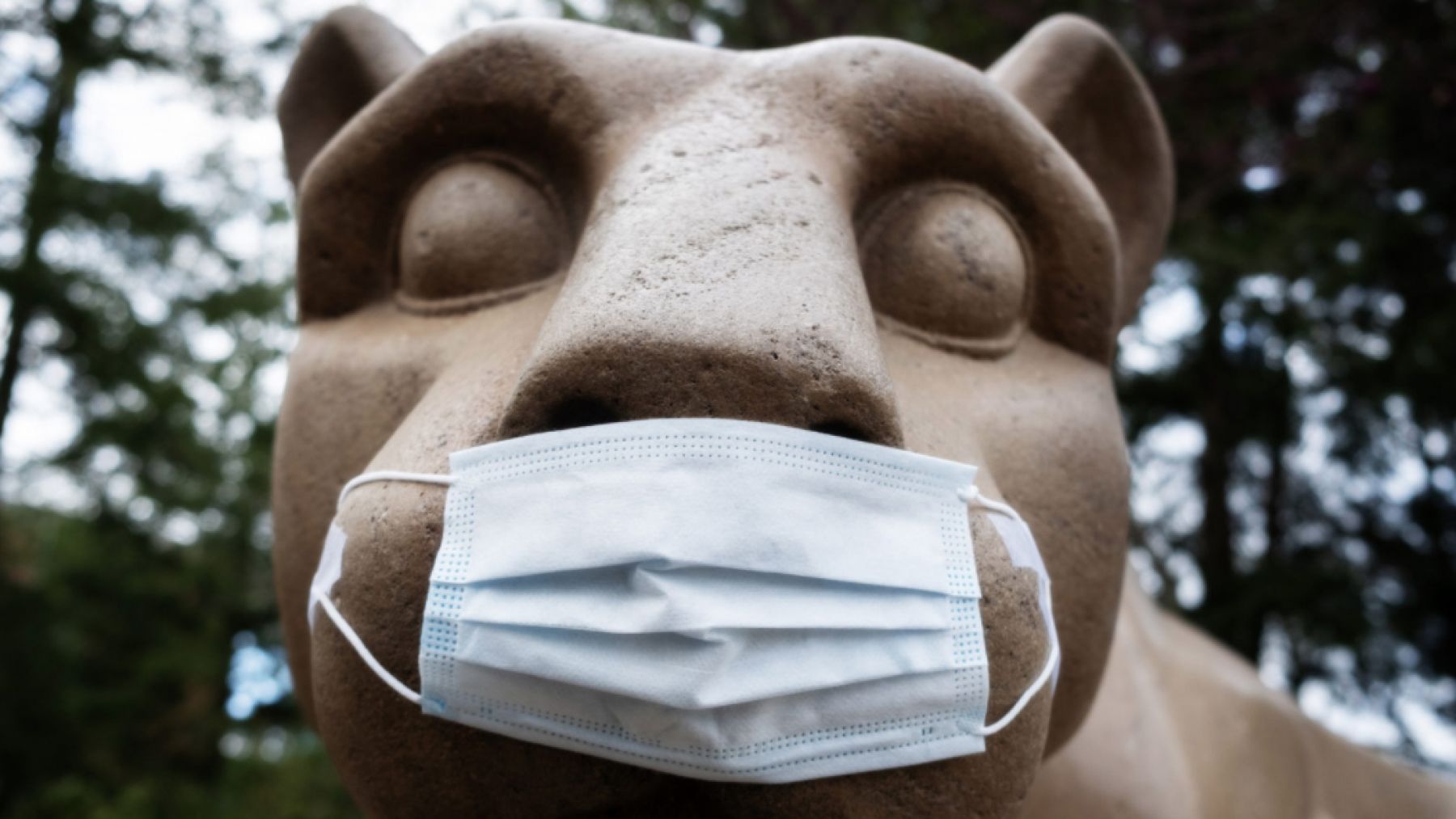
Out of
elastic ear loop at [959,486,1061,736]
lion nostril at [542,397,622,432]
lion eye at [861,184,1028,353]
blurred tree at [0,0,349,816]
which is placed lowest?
blurred tree at [0,0,349,816]

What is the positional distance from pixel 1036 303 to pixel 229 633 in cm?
903

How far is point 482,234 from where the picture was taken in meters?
1.83

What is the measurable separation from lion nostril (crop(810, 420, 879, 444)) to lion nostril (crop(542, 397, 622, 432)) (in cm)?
25

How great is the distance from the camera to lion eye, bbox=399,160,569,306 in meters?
1.83

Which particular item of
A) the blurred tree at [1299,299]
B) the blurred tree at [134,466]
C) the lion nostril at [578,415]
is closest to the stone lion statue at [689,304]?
the lion nostril at [578,415]

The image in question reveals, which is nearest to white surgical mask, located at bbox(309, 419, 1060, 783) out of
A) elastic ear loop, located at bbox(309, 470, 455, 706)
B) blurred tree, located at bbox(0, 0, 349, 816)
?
elastic ear loop, located at bbox(309, 470, 455, 706)

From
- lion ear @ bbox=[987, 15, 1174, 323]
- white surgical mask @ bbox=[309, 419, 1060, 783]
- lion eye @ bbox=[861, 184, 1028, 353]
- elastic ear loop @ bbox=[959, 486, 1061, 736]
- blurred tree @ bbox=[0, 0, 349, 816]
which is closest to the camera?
white surgical mask @ bbox=[309, 419, 1060, 783]

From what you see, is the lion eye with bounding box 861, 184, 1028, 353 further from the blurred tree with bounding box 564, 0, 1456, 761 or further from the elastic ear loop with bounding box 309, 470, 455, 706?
the blurred tree with bounding box 564, 0, 1456, 761

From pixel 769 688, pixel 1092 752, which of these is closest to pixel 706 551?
pixel 769 688

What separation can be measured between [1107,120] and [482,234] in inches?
55.8

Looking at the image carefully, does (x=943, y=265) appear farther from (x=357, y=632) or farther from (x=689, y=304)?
(x=357, y=632)

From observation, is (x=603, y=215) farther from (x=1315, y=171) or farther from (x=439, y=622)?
(x=1315, y=171)

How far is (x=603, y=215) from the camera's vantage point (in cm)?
162

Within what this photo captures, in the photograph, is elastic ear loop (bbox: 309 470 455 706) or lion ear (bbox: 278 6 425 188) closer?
elastic ear loop (bbox: 309 470 455 706)
